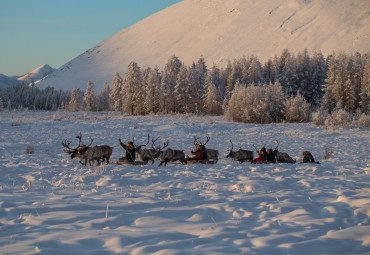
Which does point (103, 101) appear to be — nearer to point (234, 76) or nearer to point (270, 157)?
point (234, 76)

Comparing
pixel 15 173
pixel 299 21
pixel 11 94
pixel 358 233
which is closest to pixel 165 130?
pixel 15 173

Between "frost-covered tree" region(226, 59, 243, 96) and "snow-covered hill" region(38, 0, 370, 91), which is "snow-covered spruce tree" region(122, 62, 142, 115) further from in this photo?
"snow-covered hill" region(38, 0, 370, 91)

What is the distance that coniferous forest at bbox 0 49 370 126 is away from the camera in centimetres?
3597

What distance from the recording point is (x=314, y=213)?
5.18 metres

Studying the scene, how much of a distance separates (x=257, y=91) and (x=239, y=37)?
130m

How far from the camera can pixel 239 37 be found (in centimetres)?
15850

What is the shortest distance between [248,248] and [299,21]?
575 feet

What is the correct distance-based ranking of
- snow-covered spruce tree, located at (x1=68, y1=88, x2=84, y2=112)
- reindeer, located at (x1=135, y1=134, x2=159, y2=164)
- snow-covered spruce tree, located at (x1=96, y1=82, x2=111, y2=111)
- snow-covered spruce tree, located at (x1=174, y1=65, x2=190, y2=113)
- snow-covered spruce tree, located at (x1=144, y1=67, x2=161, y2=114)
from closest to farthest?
reindeer, located at (x1=135, y1=134, x2=159, y2=164) → snow-covered spruce tree, located at (x1=144, y1=67, x2=161, y2=114) → snow-covered spruce tree, located at (x1=174, y1=65, x2=190, y2=113) → snow-covered spruce tree, located at (x1=68, y1=88, x2=84, y2=112) → snow-covered spruce tree, located at (x1=96, y1=82, x2=111, y2=111)

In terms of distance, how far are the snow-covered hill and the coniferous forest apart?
6965cm

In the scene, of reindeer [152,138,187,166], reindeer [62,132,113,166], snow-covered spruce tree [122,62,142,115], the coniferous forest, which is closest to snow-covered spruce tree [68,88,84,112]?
the coniferous forest

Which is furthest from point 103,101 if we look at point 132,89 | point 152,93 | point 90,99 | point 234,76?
point 234,76

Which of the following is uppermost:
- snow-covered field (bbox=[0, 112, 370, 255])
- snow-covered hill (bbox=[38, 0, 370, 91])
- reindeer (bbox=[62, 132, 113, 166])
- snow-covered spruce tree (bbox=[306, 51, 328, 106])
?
snow-covered hill (bbox=[38, 0, 370, 91])

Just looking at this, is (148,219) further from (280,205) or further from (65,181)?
(65,181)

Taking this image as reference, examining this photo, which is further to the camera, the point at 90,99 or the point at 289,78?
the point at 90,99
